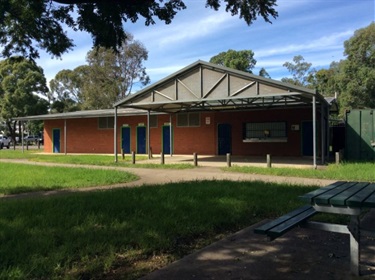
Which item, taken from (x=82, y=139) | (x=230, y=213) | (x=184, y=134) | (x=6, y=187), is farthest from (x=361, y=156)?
(x=82, y=139)

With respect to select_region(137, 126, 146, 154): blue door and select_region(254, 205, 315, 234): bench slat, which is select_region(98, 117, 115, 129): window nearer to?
select_region(137, 126, 146, 154): blue door

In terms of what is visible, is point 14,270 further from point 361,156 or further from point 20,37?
point 361,156

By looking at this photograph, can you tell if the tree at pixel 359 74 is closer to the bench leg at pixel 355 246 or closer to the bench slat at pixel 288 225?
the bench slat at pixel 288 225

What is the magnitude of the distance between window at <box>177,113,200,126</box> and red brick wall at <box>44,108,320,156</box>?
0.92 feet

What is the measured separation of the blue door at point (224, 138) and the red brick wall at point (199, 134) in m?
0.23

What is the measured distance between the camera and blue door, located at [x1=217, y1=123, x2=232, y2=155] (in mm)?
24969

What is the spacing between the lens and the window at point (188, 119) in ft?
85.0

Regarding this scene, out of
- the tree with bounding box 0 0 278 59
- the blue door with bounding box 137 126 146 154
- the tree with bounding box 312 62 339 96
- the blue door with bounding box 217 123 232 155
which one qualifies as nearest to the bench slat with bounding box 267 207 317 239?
the tree with bounding box 0 0 278 59

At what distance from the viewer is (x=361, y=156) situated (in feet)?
60.1

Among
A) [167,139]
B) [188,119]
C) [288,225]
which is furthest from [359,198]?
[167,139]

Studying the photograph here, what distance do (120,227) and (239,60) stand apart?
53.5 metres

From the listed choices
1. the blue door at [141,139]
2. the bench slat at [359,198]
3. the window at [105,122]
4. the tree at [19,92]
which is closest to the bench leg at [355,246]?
the bench slat at [359,198]

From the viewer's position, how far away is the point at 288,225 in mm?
3969

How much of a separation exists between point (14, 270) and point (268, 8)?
25.2ft
